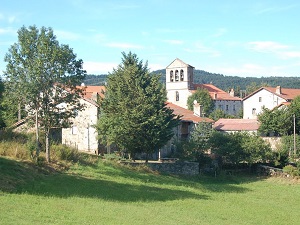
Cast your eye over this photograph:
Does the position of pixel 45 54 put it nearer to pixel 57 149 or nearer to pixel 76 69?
pixel 76 69

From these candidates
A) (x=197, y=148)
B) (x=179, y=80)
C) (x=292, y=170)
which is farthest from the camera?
(x=179, y=80)

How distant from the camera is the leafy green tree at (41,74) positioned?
2752cm

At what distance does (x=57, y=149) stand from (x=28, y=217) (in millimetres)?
16029

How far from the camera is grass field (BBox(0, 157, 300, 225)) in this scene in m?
17.0

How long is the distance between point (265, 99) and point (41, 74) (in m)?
64.7

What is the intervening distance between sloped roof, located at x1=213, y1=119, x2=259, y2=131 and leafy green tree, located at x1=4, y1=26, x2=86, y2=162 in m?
39.5

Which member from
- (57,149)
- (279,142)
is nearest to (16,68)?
(57,149)

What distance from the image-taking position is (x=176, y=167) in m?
40.4

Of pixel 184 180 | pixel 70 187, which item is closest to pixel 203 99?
pixel 184 180

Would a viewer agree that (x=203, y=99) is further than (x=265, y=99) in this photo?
Yes

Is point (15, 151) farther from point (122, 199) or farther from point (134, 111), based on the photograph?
point (134, 111)

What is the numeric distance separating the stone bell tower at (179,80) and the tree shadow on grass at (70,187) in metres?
75.9

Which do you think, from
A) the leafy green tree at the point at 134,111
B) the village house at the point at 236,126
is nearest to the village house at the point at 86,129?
the leafy green tree at the point at 134,111

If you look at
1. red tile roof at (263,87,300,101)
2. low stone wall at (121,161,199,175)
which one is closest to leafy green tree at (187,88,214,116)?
red tile roof at (263,87,300,101)
